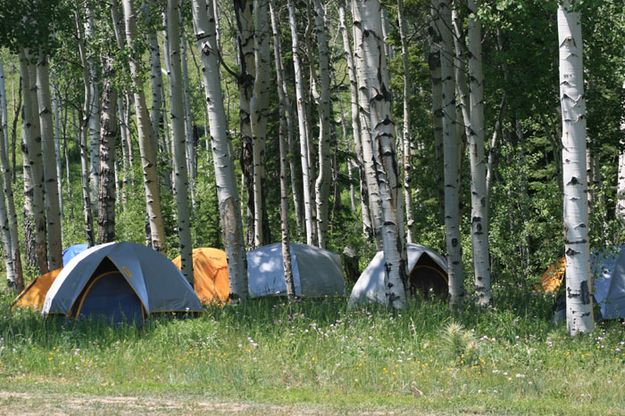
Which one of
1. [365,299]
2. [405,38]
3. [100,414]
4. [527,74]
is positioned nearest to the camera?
[100,414]

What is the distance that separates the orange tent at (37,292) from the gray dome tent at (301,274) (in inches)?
177

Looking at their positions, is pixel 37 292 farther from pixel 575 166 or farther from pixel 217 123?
pixel 575 166

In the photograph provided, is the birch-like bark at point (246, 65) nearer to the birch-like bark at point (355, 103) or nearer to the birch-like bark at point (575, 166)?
the birch-like bark at point (355, 103)

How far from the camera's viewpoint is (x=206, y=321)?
46.6 ft

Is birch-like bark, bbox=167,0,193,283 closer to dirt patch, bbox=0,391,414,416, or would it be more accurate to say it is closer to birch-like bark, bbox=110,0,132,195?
birch-like bark, bbox=110,0,132,195

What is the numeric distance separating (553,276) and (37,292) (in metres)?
11.1

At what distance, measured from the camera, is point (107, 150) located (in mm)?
20000

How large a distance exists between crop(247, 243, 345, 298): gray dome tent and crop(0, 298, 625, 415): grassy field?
6.40 metres

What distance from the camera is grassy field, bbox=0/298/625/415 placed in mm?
10164

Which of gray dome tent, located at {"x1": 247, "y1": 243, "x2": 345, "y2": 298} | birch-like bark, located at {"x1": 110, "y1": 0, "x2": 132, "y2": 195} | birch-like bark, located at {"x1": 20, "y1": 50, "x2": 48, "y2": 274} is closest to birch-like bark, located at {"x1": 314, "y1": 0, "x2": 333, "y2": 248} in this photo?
gray dome tent, located at {"x1": 247, "y1": 243, "x2": 345, "y2": 298}

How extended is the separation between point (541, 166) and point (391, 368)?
79.0 feet

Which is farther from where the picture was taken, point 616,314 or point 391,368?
point 616,314

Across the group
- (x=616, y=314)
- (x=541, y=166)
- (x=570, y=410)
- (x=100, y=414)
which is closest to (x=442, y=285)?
(x=616, y=314)

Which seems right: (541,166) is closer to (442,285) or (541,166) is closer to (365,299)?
(442,285)
